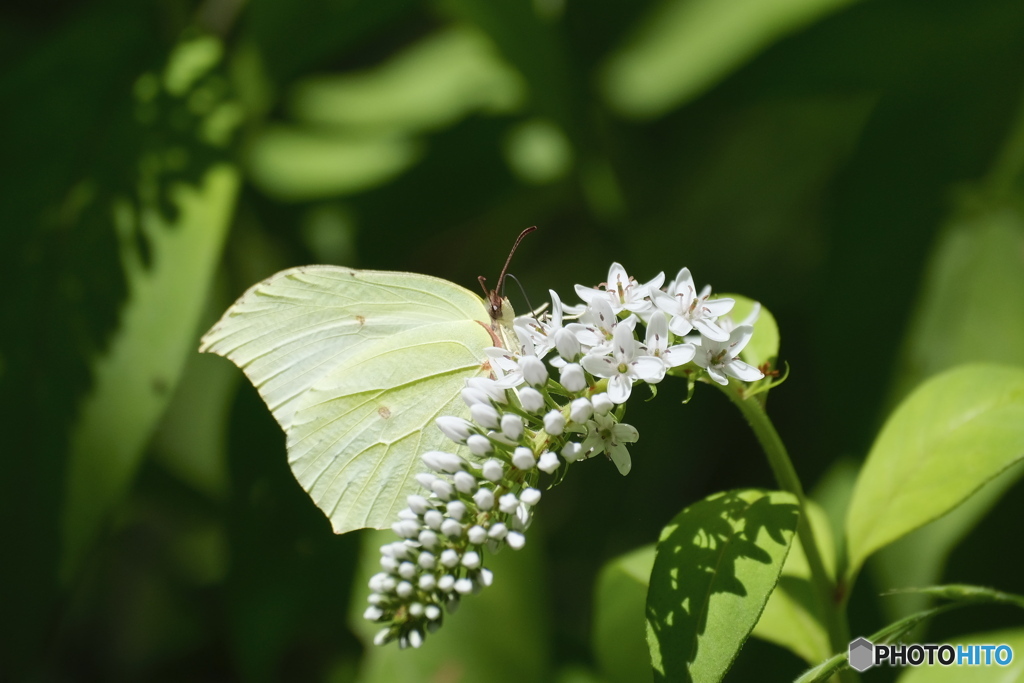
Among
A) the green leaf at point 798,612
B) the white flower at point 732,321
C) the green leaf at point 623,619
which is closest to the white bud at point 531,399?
the white flower at point 732,321

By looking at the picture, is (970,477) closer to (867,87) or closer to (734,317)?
(734,317)

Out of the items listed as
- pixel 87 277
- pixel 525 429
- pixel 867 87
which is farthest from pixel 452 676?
pixel 867 87

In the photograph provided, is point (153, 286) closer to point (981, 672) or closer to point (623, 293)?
point (623, 293)

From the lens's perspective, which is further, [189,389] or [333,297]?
[189,389]

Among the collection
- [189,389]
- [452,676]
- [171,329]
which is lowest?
[452,676]

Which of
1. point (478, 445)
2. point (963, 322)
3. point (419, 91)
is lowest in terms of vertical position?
point (963, 322)

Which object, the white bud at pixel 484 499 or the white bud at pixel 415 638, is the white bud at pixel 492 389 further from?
the white bud at pixel 415 638

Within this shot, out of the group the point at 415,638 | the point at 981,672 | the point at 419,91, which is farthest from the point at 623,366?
the point at 419,91
